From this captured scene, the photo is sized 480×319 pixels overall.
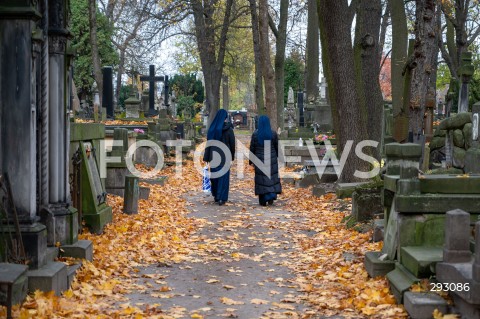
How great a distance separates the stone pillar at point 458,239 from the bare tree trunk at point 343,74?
835 cm

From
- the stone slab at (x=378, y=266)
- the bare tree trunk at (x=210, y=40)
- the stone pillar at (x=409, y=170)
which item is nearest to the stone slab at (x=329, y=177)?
the stone slab at (x=378, y=266)

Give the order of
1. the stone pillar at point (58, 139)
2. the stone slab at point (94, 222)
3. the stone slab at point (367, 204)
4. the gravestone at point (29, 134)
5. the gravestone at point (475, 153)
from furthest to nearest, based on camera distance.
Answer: the stone slab at point (367, 204) → the stone slab at point (94, 222) → the gravestone at point (475, 153) → the stone pillar at point (58, 139) → the gravestone at point (29, 134)

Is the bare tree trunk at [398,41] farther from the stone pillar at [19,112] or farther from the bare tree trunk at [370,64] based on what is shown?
the stone pillar at [19,112]

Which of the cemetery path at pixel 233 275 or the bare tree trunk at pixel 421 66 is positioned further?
the bare tree trunk at pixel 421 66

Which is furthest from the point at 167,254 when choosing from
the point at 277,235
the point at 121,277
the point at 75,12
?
the point at 75,12

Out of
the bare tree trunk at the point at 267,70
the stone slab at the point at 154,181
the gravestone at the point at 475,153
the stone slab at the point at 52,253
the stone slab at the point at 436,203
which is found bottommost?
the stone slab at the point at 154,181

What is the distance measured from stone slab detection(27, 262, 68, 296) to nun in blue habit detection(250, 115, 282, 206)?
7876 mm

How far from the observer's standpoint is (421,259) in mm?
6133

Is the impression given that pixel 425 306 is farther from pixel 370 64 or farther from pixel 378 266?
pixel 370 64

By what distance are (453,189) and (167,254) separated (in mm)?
3840

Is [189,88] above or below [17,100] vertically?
above

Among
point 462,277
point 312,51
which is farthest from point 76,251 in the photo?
point 312,51

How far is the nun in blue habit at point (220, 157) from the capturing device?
560 inches

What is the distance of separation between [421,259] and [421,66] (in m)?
5.62
